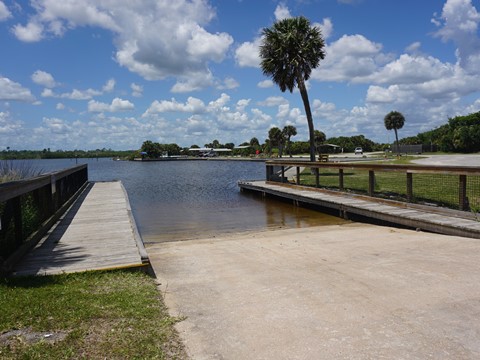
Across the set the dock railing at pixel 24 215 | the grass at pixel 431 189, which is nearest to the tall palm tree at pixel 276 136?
the grass at pixel 431 189

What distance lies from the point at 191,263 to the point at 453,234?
18.6 feet

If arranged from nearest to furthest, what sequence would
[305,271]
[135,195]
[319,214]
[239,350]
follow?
[239,350] → [305,271] → [319,214] → [135,195]

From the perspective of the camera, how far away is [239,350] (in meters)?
3.56

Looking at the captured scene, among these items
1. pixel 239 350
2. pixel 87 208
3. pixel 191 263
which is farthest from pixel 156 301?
pixel 87 208

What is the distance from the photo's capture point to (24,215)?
26.2 feet

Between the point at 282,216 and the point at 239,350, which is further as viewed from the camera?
the point at 282,216

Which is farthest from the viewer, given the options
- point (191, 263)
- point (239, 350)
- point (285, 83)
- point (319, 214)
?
point (285, 83)

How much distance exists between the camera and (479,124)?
60688mm

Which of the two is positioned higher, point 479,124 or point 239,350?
point 479,124

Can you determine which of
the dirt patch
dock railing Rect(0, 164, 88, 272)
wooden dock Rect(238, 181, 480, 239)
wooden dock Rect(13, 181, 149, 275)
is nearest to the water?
wooden dock Rect(238, 181, 480, 239)

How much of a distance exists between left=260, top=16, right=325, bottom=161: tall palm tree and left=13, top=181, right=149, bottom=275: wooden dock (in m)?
17.2

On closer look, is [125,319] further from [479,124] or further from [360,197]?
[479,124]

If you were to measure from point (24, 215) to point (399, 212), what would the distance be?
353 inches

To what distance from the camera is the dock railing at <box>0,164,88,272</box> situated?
6.09 metres
